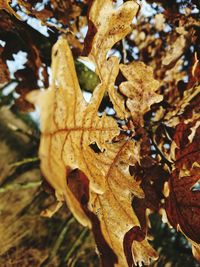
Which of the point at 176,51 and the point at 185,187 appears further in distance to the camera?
the point at 176,51

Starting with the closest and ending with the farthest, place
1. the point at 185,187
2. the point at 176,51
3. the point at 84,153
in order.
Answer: the point at 84,153 < the point at 185,187 < the point at 176,51

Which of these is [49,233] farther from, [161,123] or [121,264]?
[121,264]

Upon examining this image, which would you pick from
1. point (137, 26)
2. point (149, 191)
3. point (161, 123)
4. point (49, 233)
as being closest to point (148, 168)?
point (149, 191)

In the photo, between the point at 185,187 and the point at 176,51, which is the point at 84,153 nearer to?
the point at 185,187

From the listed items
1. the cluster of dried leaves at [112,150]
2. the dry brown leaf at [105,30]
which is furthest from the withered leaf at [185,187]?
the dry brown leaf at [105,30]

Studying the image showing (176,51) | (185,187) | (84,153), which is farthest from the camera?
(176,51)

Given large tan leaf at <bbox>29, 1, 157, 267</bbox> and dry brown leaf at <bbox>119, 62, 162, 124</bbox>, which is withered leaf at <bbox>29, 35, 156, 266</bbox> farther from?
dry brown leaf at <bbox>119, 62, 162, 124</bbox>

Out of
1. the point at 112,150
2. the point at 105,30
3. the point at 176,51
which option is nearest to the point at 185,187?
the point at 112,150

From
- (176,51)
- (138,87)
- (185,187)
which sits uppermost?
(176,51)
